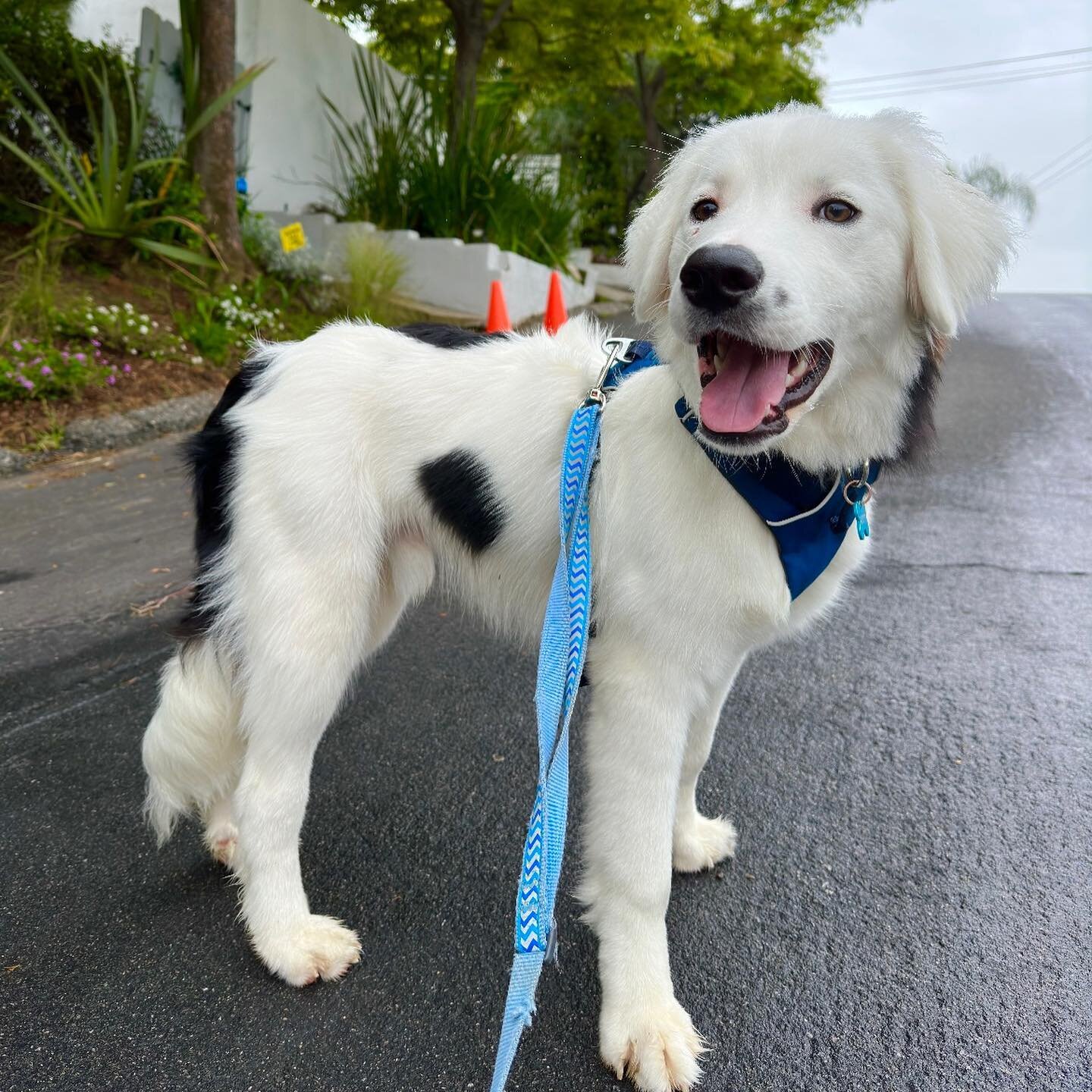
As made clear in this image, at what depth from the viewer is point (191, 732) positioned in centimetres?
210

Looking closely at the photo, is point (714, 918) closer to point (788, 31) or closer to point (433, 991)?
point (433, 991)

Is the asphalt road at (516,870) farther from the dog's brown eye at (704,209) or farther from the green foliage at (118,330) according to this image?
the green foliage at (118,330)

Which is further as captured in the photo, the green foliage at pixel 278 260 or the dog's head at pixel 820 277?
the green foliage at pixel 278 260

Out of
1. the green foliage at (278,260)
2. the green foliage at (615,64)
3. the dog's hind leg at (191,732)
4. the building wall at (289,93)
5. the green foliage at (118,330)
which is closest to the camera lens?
the dog's hind leg at (191,732)

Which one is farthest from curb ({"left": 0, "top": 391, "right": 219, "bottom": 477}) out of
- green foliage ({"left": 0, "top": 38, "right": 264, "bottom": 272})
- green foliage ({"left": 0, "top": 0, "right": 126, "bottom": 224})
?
green foliage ({"left": 0, "top": 0, "right": 126, "bottom": 224})

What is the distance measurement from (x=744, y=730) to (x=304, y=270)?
755cm

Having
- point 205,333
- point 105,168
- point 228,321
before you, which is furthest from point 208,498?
point 105,168

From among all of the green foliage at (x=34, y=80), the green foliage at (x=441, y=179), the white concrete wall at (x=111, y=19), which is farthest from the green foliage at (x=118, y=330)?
the green foliage at (x=441, y=179)

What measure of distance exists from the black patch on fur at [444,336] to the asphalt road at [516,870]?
1.38 meters

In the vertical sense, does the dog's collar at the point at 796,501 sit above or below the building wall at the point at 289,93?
below

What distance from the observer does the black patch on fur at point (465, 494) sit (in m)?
2.04

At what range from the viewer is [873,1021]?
6.11 ft

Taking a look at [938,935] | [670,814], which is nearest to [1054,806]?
[938,935]

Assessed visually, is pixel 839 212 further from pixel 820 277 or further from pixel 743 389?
pixel 743 389
